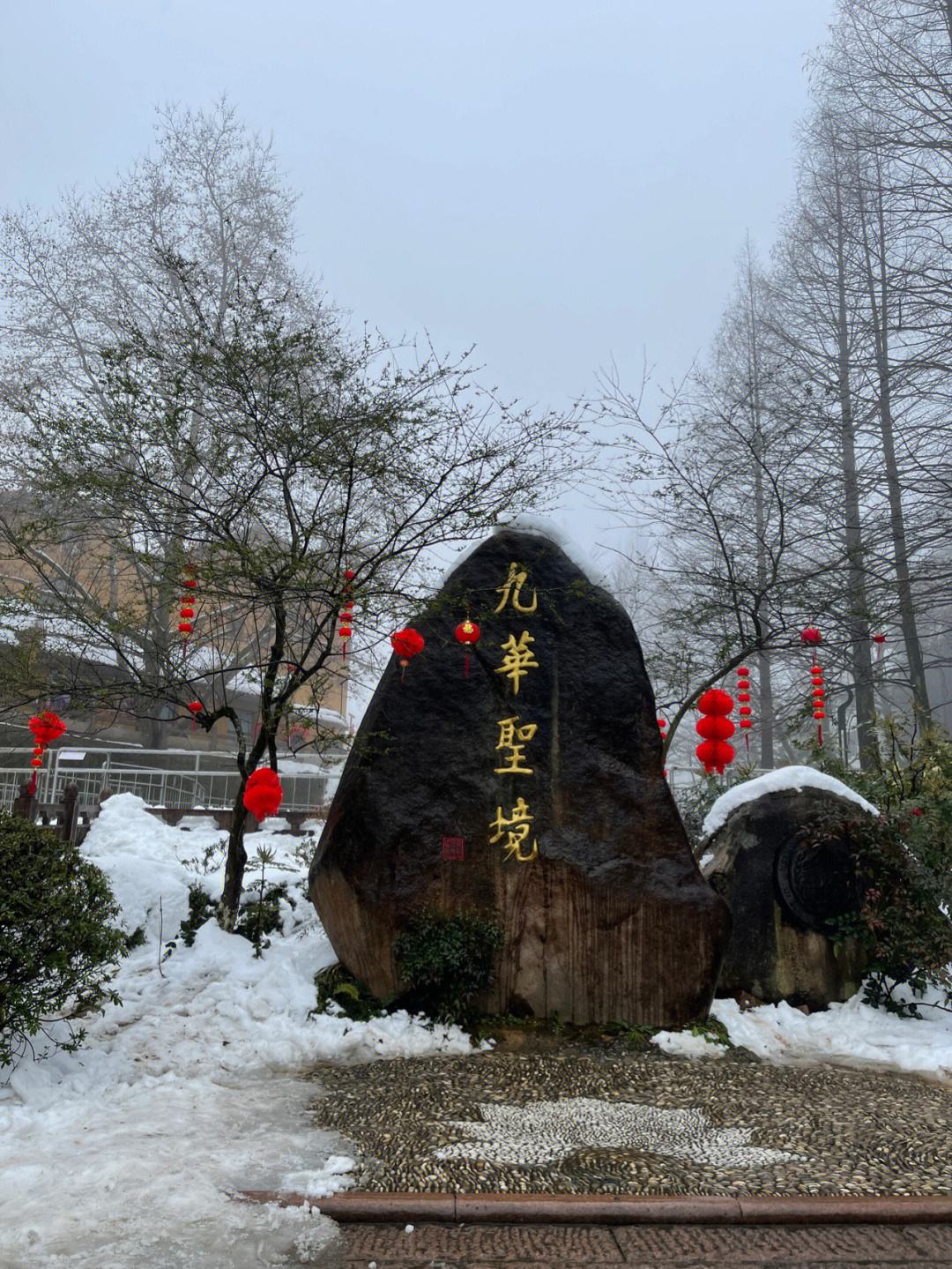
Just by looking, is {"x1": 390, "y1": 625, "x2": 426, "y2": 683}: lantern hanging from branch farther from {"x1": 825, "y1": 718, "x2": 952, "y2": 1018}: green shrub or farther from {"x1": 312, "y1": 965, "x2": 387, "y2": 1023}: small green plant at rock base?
{"x1": 825, "y1": 718, "x2": 952, "y2": 1018}: green shrub

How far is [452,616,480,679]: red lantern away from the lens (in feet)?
19.7

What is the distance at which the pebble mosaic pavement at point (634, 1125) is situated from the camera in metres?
3.63

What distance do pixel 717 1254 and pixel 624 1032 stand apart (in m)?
2.39

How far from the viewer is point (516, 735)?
602cm

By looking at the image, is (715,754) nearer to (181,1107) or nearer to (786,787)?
(786,787)

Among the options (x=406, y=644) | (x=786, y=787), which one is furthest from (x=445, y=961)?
(x=786, y=787)

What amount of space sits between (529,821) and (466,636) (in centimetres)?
129

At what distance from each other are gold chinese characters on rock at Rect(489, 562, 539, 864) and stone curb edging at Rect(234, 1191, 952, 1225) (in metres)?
2.48

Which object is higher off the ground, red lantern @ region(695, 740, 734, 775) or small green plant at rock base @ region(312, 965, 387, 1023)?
red lantern @ region(695, 740, 734, 775)

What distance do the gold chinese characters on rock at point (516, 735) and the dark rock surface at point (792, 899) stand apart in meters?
1.60

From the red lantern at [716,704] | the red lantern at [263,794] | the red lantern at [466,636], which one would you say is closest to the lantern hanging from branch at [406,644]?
the red lantern at [466,636]

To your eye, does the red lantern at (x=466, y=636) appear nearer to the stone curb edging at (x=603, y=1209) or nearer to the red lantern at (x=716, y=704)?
the red lantern at (x=716, y=704)

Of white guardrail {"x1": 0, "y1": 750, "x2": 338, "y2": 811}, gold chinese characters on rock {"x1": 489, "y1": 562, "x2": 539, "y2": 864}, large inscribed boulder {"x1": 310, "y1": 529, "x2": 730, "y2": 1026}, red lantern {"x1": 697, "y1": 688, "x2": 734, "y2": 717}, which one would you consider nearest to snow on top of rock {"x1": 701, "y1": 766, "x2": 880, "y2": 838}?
red lantern {"x1": 697, "y1": 688, "x2": 734, "y2": 717}

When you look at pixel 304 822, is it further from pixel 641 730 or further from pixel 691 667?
pixel 641 730
